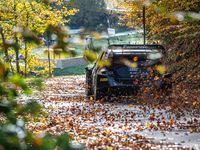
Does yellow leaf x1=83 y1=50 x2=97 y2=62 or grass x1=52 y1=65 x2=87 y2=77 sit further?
grass x1=52 y1=65 x2=87 y2=77

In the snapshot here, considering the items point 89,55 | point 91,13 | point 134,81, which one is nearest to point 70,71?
point 91,13

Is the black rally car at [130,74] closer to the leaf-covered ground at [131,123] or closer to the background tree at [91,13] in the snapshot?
the leaf-covered ground at [131,123]

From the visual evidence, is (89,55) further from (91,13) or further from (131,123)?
(91,13)

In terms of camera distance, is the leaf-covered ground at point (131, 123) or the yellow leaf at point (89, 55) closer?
the yellow leaf at point (89, 55)

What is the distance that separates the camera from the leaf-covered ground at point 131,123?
5.72 meters

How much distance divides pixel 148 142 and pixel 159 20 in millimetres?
11835

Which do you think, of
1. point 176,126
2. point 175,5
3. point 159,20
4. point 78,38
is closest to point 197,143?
point 176,126

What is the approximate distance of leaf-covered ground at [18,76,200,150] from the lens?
5.72 meters

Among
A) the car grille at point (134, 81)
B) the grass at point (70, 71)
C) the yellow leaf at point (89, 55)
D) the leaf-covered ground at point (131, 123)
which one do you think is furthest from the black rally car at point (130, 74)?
the grass at point (70, 71)

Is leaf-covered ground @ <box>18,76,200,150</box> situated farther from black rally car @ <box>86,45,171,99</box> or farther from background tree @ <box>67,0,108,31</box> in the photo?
background tree @ <box>67,0,108,31</box>

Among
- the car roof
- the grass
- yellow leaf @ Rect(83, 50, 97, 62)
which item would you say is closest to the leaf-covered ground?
the car roof

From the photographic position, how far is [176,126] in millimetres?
6805

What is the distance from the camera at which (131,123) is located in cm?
733

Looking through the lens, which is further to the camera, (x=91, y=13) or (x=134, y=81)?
(x=91, y=13)
